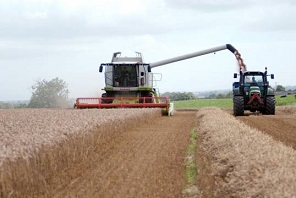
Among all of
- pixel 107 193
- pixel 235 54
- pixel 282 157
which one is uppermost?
pixel 235 54

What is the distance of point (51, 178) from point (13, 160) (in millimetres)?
1478

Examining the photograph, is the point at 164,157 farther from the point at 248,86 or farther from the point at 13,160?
the point at 248,86

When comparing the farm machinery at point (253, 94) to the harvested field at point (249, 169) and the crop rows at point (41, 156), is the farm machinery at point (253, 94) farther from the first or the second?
the harvested field at point (249, 169)

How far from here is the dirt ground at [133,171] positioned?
25.4 ft

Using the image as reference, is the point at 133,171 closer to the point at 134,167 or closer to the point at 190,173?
the point at 134,167

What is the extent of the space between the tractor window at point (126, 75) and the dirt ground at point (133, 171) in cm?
1359

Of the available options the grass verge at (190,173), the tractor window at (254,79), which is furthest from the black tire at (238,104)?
the grass verge at (190,173)

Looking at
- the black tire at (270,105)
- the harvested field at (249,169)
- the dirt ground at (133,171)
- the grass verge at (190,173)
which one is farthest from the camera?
the black tire at (270,105)

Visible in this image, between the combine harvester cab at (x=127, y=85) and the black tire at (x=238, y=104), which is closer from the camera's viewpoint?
the black tire at (x=238, y=104)

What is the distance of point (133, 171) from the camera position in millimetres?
9273

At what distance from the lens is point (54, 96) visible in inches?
2501

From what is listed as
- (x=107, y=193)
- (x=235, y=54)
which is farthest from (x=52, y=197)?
(x=235, y=54)

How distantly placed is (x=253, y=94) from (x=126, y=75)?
6.61 m

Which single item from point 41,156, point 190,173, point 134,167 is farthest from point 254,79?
point 41,156
